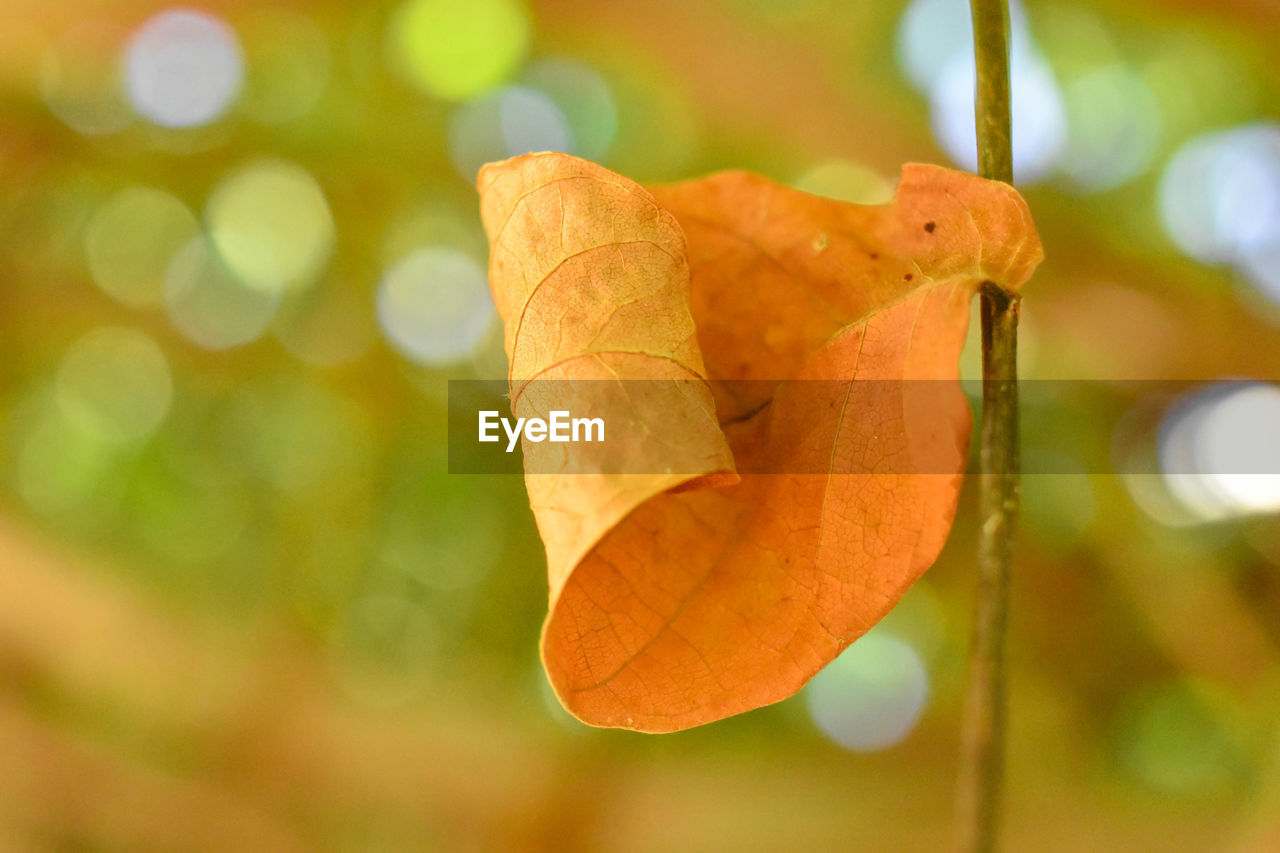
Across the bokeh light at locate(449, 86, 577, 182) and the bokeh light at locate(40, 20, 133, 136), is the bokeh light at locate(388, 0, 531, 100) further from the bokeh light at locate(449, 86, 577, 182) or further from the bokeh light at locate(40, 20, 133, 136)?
the bokeh light at locate(40, 20, 133, 136)

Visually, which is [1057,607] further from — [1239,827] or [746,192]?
[746,192]

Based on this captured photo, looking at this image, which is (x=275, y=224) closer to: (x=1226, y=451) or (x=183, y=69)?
(x=183, y=69)

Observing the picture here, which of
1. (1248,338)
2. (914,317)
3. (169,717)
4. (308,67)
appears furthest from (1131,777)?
(308,67)

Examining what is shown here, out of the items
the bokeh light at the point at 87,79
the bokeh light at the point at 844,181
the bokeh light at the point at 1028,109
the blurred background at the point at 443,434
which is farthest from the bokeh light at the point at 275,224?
the bokeh light at the point at 1028,109

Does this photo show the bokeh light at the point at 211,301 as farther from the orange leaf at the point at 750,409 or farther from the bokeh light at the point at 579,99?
the orange leaf at the point at 750,409

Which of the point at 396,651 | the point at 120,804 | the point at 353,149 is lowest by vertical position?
the point at 120,804

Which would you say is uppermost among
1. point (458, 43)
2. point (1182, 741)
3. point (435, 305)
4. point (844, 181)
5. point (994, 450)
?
point (458, 43)

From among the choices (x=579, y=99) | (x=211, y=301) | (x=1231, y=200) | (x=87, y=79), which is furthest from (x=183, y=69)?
(x=1231, y=200)
